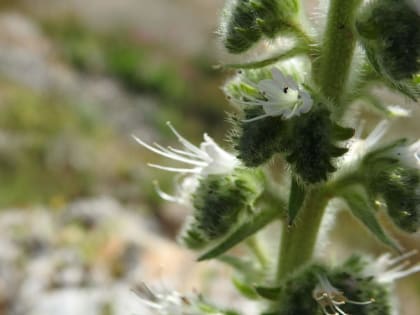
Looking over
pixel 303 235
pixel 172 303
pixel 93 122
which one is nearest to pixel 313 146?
pixel 303 235

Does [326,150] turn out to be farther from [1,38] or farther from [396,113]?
[1,38]

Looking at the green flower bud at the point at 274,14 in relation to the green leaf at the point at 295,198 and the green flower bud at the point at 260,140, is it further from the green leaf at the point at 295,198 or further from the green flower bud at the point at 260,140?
the green leaf at the point at 295,198

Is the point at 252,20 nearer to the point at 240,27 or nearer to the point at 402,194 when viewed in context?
the point at 240,27

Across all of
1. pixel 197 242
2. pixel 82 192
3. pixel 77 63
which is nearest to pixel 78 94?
pixel 77 63

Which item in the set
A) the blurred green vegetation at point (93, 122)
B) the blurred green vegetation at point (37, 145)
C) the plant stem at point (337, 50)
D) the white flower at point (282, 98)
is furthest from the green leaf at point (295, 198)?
the blurred green vegetation at point (37, 145)

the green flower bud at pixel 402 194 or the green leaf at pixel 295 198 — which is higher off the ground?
the green flower bud at pixel 402 194

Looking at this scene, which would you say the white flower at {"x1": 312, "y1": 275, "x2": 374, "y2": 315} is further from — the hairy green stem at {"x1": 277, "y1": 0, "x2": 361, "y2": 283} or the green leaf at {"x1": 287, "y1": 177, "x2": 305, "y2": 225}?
the green leaf at {"x1": 287, "y1": 177, "x2": 305, "y2": 225}

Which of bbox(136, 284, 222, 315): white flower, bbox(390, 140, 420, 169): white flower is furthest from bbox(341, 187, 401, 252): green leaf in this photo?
bbox(136, 284, 222, 315): white flower

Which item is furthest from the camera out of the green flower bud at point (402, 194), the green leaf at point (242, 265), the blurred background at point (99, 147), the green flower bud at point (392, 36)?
the blurred background at point (99, 147)
